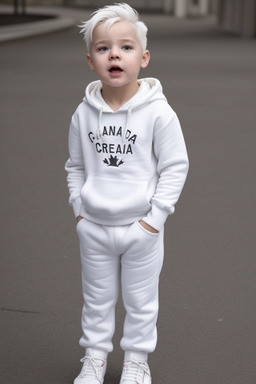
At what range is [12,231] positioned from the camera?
5398 mm

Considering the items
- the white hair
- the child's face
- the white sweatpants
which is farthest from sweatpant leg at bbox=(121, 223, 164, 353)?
the white hair

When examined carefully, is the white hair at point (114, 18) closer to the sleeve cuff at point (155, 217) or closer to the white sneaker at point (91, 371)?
the sleeve cuff at point (155, 217)

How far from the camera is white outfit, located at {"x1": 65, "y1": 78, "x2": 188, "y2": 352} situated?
2.96 m

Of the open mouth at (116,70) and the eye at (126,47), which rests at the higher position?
the eye at (126,47)

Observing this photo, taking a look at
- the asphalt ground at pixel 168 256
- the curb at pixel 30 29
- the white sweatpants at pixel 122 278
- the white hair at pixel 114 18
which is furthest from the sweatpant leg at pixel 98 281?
the curb at pixel 30 29

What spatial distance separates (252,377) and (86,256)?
2.83 ft

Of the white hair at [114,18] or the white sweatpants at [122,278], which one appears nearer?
the white hair at [114,18]

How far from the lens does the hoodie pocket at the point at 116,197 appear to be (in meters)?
2.96

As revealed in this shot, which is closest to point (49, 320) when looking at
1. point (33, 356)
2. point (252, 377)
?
point (33, 356)

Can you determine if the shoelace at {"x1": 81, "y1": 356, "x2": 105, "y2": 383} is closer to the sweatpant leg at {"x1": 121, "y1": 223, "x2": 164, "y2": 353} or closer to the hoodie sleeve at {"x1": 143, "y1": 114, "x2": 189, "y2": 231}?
the sweatpant leg at {"x1": 121, "y1": 223, "x2": 164, "y2": 353}

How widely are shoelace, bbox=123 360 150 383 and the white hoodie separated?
564 mm

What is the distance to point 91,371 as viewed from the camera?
3.21m

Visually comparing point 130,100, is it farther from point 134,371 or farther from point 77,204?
point 134,371

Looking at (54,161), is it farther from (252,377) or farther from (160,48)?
(160,48)
